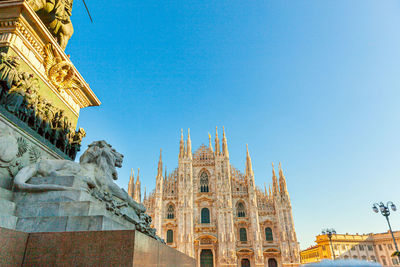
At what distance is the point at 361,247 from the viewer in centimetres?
4259

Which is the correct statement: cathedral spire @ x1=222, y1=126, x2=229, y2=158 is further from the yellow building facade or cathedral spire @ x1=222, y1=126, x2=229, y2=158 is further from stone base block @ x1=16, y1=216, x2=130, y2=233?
stone base block @ x1=16, y1=216, x2=130, y2=233

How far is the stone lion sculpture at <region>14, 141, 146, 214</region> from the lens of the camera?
11.1 ft

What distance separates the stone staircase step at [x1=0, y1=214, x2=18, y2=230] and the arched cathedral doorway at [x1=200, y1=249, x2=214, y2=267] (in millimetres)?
29131

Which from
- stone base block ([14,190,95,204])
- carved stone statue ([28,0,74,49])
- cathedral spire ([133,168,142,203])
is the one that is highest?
cathedral spire ([133,168,142,203])

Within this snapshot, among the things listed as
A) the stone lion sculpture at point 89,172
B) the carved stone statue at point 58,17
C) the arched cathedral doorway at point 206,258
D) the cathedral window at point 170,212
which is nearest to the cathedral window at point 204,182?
the cathedral window at point 170,212

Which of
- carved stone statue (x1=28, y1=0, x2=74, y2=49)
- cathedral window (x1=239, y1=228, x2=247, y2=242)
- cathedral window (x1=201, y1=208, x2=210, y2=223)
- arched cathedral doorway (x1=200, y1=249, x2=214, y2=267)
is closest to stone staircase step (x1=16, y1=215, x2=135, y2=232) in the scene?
carved stone statue (x1=28, y1=0, x2=74, y2=49)

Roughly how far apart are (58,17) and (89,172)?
4130mm

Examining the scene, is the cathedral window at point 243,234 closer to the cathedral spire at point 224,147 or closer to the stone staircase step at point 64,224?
the cathedral spire at point 224,147

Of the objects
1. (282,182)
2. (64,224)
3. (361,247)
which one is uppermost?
(282,182)

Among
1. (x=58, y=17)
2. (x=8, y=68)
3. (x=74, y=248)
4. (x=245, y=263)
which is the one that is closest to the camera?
(x=74, y=248)

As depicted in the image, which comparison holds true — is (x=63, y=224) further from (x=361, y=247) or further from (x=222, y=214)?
(x=361, y=247)

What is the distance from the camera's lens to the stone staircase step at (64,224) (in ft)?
9.26

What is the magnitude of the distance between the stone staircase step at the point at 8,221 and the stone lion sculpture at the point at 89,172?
441 mm

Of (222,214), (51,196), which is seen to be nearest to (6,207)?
(51,196)
